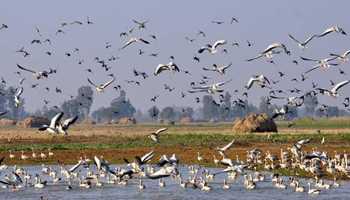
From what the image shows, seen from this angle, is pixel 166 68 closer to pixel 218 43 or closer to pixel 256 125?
pixel 218 43

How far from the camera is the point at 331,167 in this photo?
4484cm

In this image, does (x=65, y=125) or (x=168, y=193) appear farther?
(x=168, y=193)

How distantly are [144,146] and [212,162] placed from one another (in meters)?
15.8

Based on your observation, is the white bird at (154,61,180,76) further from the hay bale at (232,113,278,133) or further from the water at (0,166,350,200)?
the hay bale at (232,113,278,133)

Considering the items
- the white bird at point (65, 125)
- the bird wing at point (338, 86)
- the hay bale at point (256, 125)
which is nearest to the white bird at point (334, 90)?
the bird wing at point (338, 86)

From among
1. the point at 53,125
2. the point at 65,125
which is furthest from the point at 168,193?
the point at 53,125

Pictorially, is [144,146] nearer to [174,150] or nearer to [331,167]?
[174,150]

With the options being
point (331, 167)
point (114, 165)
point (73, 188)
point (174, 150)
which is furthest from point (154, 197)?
point (174, 150)

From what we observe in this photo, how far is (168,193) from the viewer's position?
3872 cm

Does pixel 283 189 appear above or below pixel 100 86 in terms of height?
below

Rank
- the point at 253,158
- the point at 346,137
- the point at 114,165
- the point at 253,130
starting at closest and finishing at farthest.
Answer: the point at 253,158 < the point at 114,165 < the point at 346,137 < the point at 253,130

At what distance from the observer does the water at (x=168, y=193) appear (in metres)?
37.0

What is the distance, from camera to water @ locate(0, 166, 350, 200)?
3697cm

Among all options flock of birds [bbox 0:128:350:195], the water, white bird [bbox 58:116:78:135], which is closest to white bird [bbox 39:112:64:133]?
white bird [bbox 58:116:78:135]
